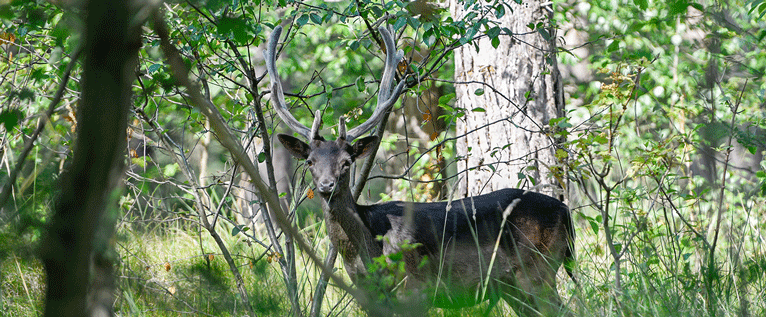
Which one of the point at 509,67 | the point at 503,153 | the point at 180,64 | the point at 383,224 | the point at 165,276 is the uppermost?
the point at 509,67

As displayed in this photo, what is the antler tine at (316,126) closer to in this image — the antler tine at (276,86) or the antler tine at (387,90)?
the antler tine at (276,86)

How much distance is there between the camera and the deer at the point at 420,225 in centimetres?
438

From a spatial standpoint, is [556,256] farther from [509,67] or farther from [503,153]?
[509,67]

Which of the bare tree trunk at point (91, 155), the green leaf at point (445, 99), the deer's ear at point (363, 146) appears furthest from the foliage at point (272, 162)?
the bare tree trunk at point (91, 155)

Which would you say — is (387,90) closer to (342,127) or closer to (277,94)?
(342,127)

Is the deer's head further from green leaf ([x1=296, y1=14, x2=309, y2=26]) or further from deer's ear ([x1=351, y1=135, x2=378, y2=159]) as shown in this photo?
green leaf ([x1=296, y1=14, x2=309, y2=26])

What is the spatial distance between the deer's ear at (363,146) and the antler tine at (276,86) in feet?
1.18

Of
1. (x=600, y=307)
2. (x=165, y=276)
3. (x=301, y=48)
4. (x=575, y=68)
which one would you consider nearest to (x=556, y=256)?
(x=600, y=307)

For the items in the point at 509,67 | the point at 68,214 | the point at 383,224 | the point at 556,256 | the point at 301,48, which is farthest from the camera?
the point at 301,48

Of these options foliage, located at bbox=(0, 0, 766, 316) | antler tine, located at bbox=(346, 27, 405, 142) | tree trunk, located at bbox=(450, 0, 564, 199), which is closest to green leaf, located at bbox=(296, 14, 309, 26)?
foliage, located at bbox=(0, 0, 766, 316)

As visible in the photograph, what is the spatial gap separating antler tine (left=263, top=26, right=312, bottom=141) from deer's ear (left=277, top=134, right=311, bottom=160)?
0.08 metres

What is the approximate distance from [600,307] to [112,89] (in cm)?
300

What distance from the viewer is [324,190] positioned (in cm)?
424

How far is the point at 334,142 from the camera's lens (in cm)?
457
